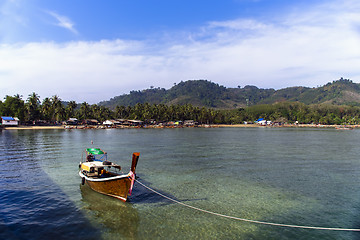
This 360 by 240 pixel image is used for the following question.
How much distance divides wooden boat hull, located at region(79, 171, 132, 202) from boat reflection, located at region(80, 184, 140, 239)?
0.56 meters

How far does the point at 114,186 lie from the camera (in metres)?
18.6

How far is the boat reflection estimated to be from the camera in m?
14.4

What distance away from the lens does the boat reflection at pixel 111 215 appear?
14.4 m

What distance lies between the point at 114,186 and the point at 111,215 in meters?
2.59

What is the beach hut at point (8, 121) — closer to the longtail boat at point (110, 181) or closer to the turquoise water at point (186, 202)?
the turquoise water at point (186, 202)

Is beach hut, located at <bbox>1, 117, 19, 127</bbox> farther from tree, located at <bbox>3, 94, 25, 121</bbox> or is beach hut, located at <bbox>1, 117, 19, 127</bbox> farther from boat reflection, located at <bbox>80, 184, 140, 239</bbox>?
boat reflection, located at <bbox>80, 184, 140, 239</bbox>

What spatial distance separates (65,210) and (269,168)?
26.2 metres

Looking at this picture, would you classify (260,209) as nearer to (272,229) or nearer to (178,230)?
(272,229)

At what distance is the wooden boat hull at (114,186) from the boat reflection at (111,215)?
0.56 meters

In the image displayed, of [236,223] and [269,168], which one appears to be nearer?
[236,223]

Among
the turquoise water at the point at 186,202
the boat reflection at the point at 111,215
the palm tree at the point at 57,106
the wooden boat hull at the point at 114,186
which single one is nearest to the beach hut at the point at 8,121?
the palm tree at the point at 57,106

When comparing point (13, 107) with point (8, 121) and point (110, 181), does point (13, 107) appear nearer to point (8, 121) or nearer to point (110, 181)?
point (8, 121)

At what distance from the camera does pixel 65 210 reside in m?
17.4

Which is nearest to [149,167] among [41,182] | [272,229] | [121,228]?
[41,182]
